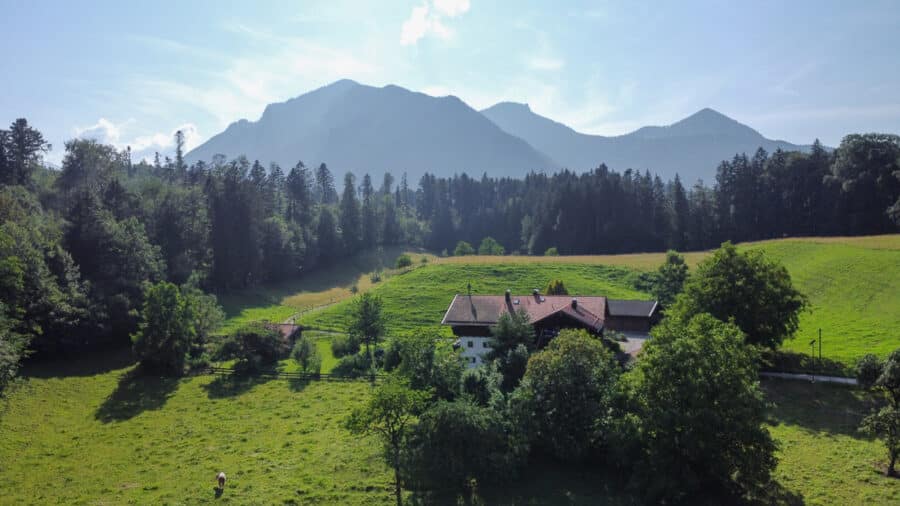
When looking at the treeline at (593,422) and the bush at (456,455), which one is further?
the bush at (456,455)

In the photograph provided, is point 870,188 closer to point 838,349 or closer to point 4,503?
point 838,349

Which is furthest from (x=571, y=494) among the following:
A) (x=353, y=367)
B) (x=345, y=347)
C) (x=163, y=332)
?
(x=163, y=332)

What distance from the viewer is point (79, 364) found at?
166 feet

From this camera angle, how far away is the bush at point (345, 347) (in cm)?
5566

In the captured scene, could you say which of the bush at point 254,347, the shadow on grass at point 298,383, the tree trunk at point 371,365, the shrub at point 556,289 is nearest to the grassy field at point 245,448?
the shadow on grass at point 298,383

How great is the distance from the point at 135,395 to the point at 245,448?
16.5m

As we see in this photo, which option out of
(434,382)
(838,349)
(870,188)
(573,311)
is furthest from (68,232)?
(870,188)

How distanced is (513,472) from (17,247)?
4773 cm

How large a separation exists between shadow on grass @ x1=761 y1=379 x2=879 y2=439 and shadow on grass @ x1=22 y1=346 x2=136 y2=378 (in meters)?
55.2

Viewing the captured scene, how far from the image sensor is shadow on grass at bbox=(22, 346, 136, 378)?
4706 cm

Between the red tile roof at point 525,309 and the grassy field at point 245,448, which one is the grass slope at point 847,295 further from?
the red tile roof at point 525,309

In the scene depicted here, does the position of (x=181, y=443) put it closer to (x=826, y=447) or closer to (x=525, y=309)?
(x=525, y=309)

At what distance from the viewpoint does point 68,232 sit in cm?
5878

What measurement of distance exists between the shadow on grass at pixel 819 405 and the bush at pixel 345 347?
1454 inches
